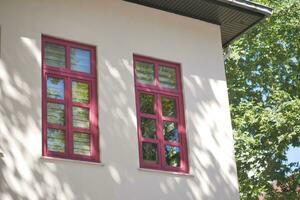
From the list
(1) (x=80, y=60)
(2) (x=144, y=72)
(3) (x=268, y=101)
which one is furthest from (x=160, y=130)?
(3) (x=268, y=101)

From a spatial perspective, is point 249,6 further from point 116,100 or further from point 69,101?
point 69,101

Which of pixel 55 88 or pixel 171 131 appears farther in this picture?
pixel 171 131

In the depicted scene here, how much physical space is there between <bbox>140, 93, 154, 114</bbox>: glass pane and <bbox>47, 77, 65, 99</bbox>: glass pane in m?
1.63

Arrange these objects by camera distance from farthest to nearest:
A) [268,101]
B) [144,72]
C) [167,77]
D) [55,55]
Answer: [268,101]
[167,77]
[144,72]
[55,55]

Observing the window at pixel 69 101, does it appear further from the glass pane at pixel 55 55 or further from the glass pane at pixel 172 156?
the glass pane at pixel 172 156

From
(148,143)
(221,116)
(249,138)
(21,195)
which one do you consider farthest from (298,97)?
(21,195)

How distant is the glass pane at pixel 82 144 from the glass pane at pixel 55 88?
0.76 m

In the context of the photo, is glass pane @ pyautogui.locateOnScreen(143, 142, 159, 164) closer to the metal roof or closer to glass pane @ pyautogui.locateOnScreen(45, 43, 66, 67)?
glass pane @ pyautogui.locateOnScreen(45, 43, 66, 67)

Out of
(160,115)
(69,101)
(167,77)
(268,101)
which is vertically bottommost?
(160,115)

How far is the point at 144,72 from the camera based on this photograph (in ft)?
40.5

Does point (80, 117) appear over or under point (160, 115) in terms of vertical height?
under

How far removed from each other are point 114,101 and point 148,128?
898 mm

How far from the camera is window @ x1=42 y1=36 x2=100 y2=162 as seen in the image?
10.8 metres

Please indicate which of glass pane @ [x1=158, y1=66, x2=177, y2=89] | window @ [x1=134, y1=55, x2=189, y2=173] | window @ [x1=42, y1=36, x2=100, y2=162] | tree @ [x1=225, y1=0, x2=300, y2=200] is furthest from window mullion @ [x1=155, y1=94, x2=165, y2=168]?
tree @ [x1=225, y1=0, x2=300, y2=200]
